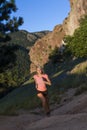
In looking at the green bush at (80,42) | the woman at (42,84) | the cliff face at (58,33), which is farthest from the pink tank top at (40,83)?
the cliff face at (58,33)

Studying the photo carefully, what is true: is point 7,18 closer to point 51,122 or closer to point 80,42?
point 51,122

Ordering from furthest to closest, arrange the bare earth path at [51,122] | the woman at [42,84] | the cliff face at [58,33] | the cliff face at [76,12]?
the cliff face at [58,33] < the cliff face at [76,12] < the woman at [42,84] < the bare earth path at [51,122]

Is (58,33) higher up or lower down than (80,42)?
higher up

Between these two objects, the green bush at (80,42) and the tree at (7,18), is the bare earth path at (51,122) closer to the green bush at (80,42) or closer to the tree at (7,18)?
the tree at (7,18)

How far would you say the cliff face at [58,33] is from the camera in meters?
94.4

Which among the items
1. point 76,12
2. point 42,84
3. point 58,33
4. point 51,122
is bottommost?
point 51,122

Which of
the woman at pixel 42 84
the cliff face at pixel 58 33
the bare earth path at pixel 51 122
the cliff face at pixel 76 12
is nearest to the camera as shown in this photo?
the bare earth path at pixel 51 122

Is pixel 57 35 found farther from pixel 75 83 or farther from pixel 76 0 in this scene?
pixel 75 83

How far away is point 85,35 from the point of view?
45.2m

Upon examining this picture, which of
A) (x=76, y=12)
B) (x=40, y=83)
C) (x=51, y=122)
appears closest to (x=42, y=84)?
(x=40, y=83)

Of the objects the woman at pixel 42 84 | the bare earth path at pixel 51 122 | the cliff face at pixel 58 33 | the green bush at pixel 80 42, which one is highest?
the cliff face at pixel 58 33

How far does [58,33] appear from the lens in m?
121

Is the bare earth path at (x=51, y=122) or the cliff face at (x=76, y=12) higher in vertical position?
the cliff face at (x=76, y=12)

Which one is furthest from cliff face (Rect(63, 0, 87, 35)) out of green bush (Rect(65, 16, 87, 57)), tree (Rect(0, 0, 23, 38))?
tree (Rect(0, 0, 23, 38))
